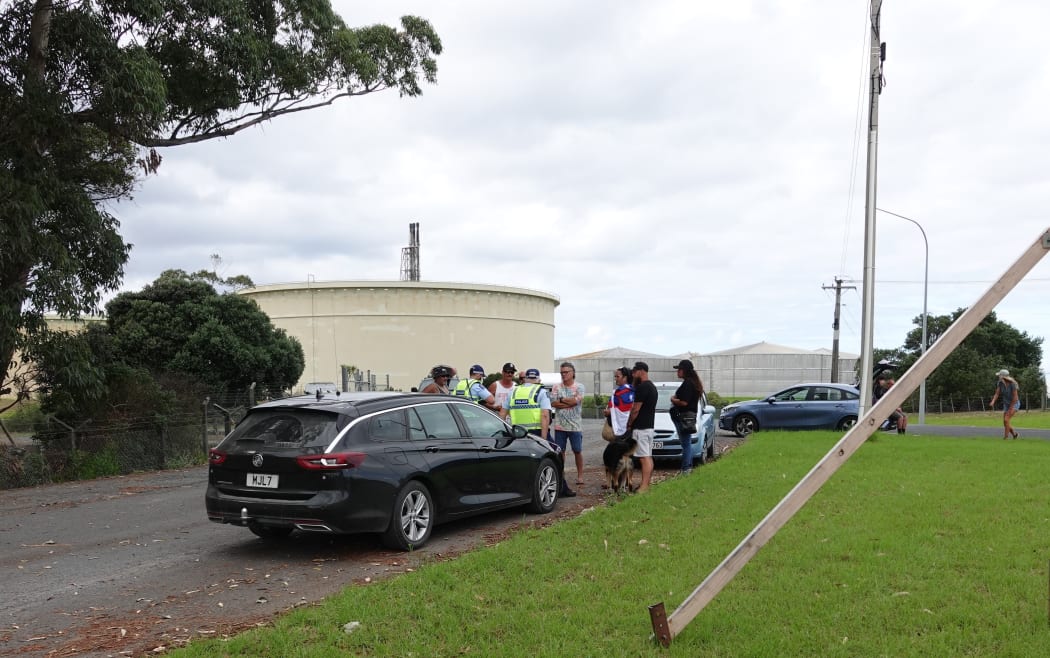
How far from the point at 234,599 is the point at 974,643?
5.02 metres

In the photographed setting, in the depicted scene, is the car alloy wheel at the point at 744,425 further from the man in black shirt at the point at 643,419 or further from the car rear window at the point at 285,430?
the car rear window at the point at 285,430

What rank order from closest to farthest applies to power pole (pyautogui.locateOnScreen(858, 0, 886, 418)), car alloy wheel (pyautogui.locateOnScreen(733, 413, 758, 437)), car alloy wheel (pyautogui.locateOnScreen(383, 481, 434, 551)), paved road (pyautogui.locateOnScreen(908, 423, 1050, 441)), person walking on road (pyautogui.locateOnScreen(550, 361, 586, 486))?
car alloy wheel (pyautogui.locateOnScreen(383, 481, 434, 551)) < person walking on road (pyautogui.locateOnScreen(550, 361, 586, 486)) < power pole (pyautogui.locateOnScreen(858, 0, 886, 418)) < paved road (pyautogui.locateOnScreen(908, 423, 1050, 441)) < car alloy wheel (pyautogui.locateOnScreen(733, 413, 758, 437))

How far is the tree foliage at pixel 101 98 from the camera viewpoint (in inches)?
526

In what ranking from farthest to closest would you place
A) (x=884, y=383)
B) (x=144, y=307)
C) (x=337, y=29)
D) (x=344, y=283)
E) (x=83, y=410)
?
(x=344, y=283) < (x=144, y=307) < (x=884, y=383) < (x=337, y=29) < (x=83, y=410)

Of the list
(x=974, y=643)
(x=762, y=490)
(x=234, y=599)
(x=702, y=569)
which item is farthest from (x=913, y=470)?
(x=234, y=599)

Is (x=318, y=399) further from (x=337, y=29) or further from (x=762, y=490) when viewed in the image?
(x=337, y=29)

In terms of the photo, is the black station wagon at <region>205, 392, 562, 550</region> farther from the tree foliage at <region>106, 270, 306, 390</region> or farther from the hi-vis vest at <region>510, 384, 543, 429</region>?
the tree foliage at <region>106, 270, 306, 390</region>

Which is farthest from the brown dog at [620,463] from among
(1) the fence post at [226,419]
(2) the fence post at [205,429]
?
(1) the fence post at [226,419]

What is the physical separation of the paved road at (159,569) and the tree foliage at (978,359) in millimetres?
41997

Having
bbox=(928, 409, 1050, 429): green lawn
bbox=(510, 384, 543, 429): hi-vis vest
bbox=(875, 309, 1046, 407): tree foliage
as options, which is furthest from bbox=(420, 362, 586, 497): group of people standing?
bbox=(875, 309, 1046, 407): tree foliage

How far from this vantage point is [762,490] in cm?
1052

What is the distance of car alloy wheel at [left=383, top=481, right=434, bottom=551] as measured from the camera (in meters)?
7.87

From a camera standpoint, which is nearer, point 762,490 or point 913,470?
point 762,490

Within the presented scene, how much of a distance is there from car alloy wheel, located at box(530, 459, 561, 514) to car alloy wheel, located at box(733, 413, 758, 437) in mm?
14296
